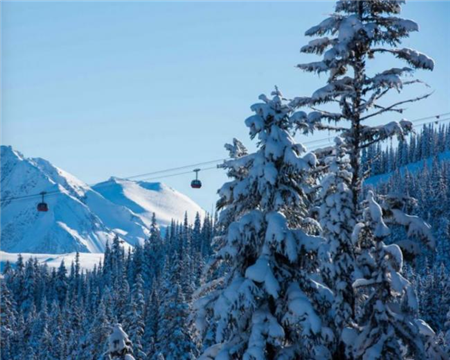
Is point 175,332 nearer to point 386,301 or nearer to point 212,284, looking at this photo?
point 212,284

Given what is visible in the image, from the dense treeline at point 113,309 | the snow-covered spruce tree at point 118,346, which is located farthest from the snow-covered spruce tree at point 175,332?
the snow-covered spruce tree at point 118,346

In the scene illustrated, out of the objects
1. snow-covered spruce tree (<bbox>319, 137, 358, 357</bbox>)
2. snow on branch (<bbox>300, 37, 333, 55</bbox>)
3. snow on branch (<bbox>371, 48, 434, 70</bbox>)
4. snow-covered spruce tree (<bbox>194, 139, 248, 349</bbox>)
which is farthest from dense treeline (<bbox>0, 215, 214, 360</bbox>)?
A: snow on branch (<bbox>371, 48, 434, 70</bbox>)

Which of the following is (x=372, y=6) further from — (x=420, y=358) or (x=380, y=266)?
(x=420, y=358)

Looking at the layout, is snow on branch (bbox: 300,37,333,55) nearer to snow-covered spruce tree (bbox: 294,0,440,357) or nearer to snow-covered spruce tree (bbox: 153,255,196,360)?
snow-covered spruce tree (bbox: 294,0,440,357)

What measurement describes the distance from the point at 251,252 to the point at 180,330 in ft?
133

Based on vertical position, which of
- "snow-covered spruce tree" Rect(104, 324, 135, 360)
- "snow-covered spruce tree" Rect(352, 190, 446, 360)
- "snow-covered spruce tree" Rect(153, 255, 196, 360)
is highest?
"snow-covered spruce tree" Rect(352, 190, 446, 360)

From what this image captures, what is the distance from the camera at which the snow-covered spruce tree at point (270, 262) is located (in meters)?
16.9

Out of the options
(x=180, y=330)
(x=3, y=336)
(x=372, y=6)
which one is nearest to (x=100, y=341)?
(x=180, y=330)

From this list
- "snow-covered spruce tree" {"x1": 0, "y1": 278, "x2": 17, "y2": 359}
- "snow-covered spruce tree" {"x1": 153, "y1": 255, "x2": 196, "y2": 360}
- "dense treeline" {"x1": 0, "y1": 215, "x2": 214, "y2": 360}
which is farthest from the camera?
"snow-covered spruce tree" {"x1": 0, "y1": 278, "x2": 17, "y2": 359}

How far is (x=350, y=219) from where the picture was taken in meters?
20.0

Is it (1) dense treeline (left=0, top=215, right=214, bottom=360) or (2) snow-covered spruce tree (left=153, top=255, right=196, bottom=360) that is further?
(1) dense treeline (left=0, top=215, right=214, bottom=360)

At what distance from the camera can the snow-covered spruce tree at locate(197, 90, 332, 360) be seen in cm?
1688

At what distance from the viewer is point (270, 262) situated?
57.7 feet

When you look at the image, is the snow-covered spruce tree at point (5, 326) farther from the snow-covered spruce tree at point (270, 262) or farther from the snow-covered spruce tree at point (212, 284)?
the snow-covered spruce tree at point (270, 262)
